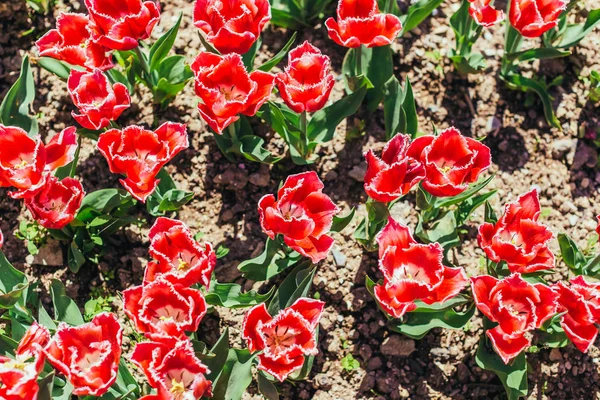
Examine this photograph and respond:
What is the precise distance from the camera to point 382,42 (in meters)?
2.85

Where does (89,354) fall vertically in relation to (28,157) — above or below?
below

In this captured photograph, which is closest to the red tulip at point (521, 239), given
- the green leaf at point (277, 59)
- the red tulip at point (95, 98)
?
the green leaf at point (277, 59)

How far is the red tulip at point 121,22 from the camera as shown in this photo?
9.10 feet

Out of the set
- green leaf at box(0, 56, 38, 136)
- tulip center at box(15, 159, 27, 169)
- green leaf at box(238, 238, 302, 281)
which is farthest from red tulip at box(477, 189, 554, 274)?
green leaf at box(0, 56, 38, 136)

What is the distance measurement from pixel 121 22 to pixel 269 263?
3.99ft

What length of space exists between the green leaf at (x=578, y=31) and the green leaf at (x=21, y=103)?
8.85 ft

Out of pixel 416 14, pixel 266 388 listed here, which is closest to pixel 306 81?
pixel 416 14

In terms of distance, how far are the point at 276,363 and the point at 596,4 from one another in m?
2.88

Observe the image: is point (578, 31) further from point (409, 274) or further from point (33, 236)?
point (33, 236)

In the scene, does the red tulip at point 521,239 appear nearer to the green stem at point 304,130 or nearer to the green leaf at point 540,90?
the green stem at point 304,130

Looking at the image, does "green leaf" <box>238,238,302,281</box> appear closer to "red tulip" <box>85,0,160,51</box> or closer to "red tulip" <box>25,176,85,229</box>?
"red tulip" <box>25,176,85,229</box>

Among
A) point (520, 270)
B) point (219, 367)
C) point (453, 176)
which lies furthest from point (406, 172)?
point (219, 367)

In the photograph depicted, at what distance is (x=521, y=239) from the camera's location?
8.84ft

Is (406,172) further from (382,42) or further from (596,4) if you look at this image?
(596,4)
